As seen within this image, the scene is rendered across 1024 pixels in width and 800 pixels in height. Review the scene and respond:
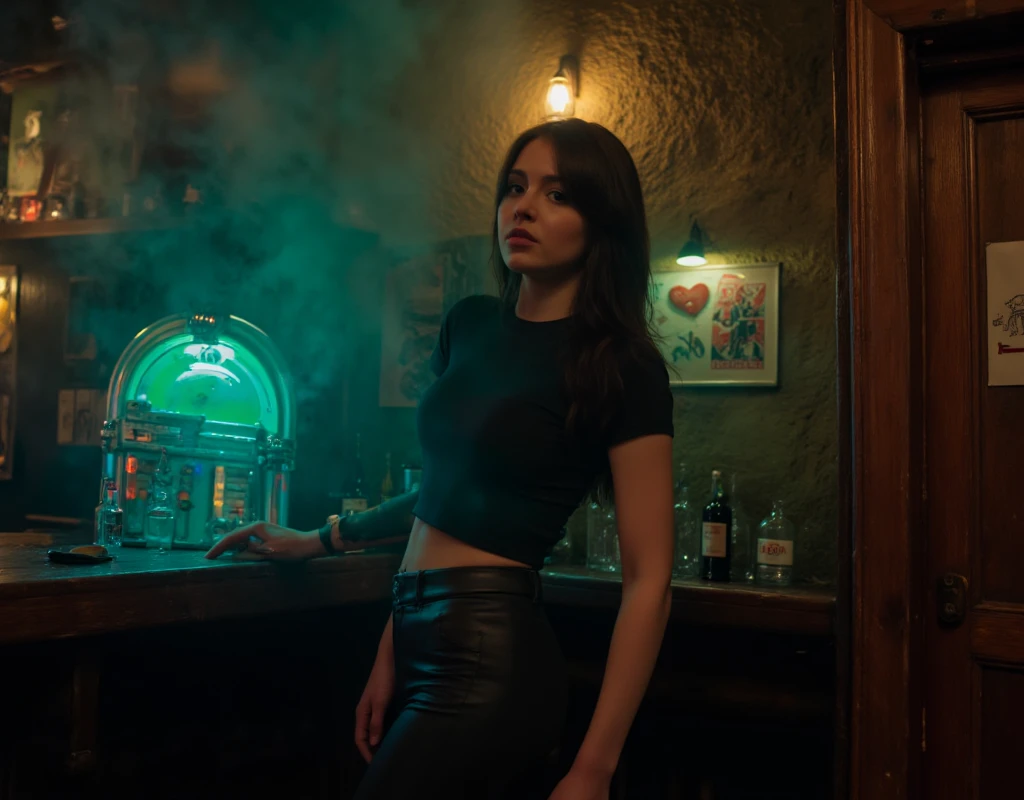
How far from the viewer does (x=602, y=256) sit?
183 centimetres

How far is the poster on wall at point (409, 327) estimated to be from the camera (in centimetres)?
364

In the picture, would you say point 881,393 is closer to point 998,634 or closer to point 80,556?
point 998,634

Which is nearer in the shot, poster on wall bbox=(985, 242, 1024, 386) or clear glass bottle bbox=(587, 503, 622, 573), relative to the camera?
poster on wall bbox=(985, 242, 1024, 386)

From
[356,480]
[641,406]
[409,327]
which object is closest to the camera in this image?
[641,406]

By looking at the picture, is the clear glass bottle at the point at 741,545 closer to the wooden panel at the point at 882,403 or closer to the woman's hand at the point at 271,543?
the wooden panel at the point at 882,403

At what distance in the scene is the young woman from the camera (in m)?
1.58

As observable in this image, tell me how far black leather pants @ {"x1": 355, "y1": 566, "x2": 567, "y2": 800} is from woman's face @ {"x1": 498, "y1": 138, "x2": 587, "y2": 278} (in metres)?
0.61

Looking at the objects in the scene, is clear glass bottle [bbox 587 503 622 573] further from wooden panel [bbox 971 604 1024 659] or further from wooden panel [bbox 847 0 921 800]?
wooden panel [bbox 971 604 1024 659]

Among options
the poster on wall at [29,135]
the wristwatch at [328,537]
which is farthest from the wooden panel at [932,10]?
the poster on wall at [29,135]

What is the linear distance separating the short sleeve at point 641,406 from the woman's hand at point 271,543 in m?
0.87

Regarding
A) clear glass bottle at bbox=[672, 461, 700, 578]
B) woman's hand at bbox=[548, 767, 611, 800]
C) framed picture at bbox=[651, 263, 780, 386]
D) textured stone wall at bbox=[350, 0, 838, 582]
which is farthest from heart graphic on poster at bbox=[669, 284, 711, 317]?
woman's hand at bbox=[548, 767, 611, 800]

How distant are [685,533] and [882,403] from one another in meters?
0.98

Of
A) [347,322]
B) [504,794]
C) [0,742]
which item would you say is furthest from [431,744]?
[347,322]

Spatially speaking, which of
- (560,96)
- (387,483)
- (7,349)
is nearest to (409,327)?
(387,483)
